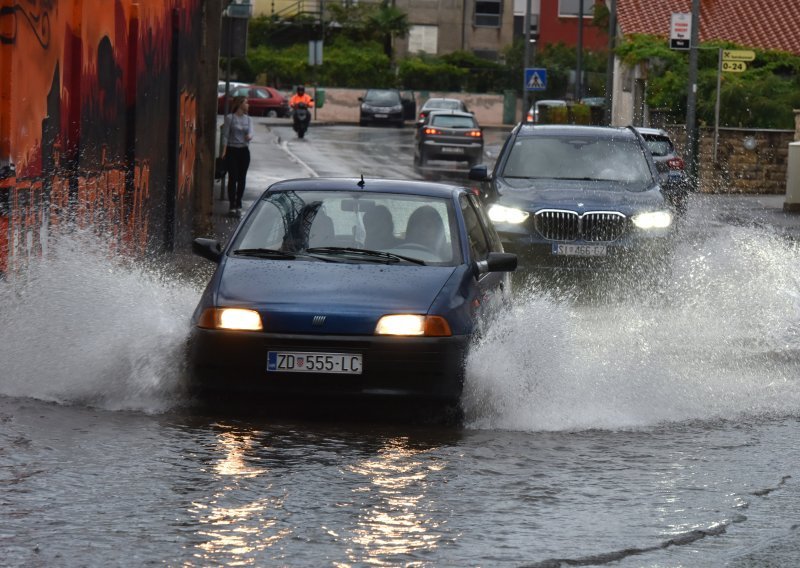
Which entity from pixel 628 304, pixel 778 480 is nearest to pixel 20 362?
pixel 778 480

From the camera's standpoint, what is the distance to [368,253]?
33.3 ft

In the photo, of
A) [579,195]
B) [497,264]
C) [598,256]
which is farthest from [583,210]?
[497,264]

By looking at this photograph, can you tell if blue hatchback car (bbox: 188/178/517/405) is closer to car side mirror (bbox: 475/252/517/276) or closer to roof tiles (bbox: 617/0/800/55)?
car side mirror (bbox: 475/252/517/276)

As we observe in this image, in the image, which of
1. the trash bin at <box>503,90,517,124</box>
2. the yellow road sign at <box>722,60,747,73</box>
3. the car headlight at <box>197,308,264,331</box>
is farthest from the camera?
the trash bin at <box>503,90,517,124</box>

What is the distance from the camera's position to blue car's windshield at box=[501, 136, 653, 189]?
1722cm

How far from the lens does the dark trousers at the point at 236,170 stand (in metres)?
27.3

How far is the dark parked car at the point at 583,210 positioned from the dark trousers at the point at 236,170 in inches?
412

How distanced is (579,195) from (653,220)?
0.73 metres

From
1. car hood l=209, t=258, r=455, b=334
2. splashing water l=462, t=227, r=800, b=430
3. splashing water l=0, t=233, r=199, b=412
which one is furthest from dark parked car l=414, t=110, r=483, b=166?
car hood l=209, t=258, r=455, b=334

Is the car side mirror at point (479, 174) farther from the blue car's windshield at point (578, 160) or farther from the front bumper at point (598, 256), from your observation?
the front bumper at point (598, 256)

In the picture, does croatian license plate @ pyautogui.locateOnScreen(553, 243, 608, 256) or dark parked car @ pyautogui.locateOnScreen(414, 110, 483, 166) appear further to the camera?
dark parked car @ pyautogui.locateOnScreen(414, 110, 483, 166)

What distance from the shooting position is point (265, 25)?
287 feet

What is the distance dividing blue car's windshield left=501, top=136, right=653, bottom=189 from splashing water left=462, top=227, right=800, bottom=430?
4.14 feet

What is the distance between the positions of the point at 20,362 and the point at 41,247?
2446mm
